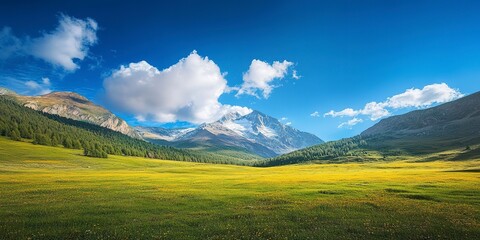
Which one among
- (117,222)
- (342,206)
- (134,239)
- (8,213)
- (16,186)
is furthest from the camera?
(16,186)

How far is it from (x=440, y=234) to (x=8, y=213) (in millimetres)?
41986

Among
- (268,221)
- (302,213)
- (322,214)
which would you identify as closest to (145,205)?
(268,221)

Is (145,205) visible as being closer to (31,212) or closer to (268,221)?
(31,212)

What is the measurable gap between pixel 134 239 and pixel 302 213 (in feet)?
58.2

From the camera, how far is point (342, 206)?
34531mm

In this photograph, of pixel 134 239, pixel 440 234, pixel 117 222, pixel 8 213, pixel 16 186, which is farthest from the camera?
pixel 16 186

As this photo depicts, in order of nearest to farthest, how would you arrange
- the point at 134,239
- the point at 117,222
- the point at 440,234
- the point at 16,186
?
the point at 134,239, the point at 440,234, the point at 117,222, the point at 16,186

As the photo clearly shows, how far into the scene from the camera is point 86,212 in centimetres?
3066

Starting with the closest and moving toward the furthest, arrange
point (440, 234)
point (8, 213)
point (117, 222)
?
point (440, 234) < point (117, 222) < point (8, 213)

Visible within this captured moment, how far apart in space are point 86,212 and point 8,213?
25.1ft

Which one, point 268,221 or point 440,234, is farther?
point 268,221

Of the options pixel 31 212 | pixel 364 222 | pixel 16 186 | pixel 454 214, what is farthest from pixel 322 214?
pixel 16 186

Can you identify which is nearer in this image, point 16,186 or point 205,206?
point 205,206

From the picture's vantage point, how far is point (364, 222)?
90.1 feet
